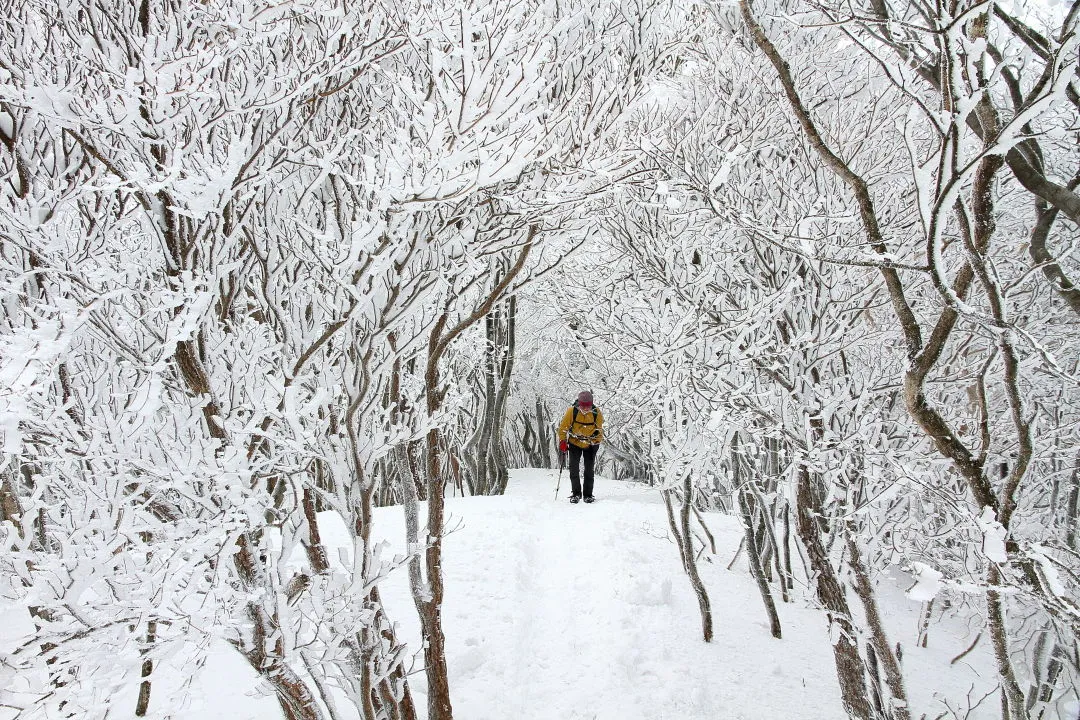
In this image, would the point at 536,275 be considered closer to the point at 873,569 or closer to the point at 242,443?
the point at 242,443

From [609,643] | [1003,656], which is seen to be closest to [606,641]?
[609,643]

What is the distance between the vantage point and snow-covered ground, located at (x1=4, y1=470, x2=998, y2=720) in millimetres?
4008

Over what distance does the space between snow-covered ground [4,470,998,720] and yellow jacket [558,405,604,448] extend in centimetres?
164

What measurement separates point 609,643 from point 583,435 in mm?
4413

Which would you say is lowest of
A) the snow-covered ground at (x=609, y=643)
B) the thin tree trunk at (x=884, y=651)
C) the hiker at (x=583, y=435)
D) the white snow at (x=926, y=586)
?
the snow-covered ground at (x=609, y=643)

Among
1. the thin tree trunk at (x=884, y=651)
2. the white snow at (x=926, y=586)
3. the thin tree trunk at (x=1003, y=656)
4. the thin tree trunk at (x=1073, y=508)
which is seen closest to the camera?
the white snow at (x=926, y=586)

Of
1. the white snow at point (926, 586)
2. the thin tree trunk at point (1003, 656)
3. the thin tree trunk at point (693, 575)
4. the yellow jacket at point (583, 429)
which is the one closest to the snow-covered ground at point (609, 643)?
the thin tree trunk at point (693, 575)

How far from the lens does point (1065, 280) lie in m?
1.93

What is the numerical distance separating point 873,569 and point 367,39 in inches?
151

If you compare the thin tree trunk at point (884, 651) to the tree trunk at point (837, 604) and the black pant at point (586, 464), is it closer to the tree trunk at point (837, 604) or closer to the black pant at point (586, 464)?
the tree trunk at point (837, 604)

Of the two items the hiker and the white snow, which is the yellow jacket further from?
the white snow

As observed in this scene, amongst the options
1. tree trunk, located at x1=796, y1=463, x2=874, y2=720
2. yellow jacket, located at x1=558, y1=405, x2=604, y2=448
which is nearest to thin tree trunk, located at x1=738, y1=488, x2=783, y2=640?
tree trunk, located at x1=796, y1=463, x2=874, y2=720

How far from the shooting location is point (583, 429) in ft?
29.9

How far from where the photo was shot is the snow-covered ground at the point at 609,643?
4.01 m
